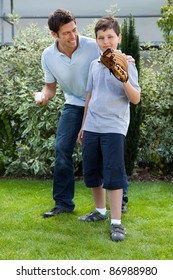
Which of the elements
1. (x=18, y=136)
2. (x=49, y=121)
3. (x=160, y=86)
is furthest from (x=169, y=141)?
(x=18, y=136)

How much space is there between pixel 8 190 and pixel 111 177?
2.31 metres

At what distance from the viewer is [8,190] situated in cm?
616

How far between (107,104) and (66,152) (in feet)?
2.45

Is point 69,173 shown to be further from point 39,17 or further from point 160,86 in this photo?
point 39,17

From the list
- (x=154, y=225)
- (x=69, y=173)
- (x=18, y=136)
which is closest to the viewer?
(x=154, y=225)

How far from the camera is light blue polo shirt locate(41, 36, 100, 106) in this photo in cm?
452

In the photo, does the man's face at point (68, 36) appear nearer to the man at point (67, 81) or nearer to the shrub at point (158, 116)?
the man at point (67, 81)

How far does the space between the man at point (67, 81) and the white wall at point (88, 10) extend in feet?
20.5

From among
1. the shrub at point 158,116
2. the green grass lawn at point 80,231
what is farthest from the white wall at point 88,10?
the green grass lawn at point 80,231

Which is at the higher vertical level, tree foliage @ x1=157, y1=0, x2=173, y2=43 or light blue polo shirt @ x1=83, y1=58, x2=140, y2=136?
tree foliage @ x1=157, y1=0, x2=173, y2=43

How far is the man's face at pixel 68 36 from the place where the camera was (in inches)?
170

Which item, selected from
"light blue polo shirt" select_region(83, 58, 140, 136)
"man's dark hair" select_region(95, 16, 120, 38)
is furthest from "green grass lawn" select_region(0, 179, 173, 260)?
"man's dark hair" select_region(95, 16, 120, 38)

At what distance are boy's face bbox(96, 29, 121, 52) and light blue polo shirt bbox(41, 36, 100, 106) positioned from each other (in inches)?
16.3

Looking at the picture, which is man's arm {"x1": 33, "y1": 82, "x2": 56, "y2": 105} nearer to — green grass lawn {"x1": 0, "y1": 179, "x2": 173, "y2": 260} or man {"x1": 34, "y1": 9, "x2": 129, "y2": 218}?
man {"x1": 34, "y1": 9, "x2": 129, "y2": 218}
